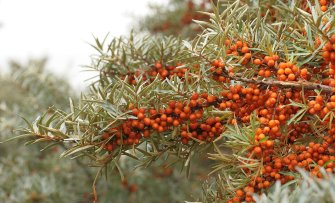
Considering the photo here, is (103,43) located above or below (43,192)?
above

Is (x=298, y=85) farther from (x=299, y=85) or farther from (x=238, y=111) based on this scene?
(x=238, y=111)

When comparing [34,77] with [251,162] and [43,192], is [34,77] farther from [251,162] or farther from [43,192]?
[251,162]

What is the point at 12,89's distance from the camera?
325 centimetres

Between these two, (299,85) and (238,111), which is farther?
(238,111)

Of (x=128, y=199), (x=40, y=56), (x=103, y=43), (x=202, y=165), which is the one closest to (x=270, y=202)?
(x=103, y=43)

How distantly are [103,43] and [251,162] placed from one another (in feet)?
2.24

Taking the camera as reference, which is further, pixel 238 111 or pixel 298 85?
pixel 238 111

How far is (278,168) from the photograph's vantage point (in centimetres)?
101

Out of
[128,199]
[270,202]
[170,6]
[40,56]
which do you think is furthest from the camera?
[40,56]

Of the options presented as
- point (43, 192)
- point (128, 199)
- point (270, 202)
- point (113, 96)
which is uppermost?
point (113, 96)

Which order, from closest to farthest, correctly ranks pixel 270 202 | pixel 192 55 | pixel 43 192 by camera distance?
pixel 270 202 < pixel 192 55 < pixel 43 192

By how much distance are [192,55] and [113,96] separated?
208 mm

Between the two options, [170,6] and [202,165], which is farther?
[202,165]

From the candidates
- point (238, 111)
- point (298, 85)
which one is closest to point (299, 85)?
point (298, 85)
